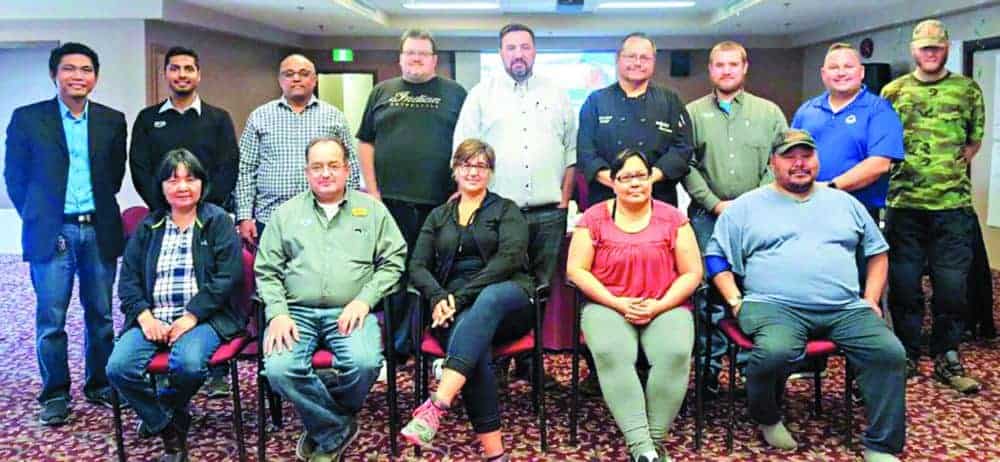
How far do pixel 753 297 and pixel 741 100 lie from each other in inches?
36.5

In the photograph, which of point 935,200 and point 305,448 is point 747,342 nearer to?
point 935,200

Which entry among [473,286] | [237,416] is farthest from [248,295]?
[473,286]

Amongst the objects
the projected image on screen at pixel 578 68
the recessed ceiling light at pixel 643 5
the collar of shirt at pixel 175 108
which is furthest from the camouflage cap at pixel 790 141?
the projected image on screen at pixel 578 68

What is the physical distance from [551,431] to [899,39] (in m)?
8.20

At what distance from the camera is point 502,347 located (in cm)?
281

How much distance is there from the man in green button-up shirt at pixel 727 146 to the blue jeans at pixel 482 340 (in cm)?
100

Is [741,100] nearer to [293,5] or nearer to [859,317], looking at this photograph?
[859,317]

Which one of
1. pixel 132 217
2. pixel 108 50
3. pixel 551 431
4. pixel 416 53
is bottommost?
pixel 551 431

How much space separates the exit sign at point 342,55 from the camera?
12.9m

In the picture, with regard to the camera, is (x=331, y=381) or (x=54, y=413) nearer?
(x=331, y=381)

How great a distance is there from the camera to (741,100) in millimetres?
3400

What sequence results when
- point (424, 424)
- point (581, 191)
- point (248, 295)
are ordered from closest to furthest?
point (424, 424) → point (248, 295) → point (581, 191)

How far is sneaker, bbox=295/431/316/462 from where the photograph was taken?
2809 mm

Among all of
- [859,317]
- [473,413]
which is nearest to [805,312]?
[859,317]
